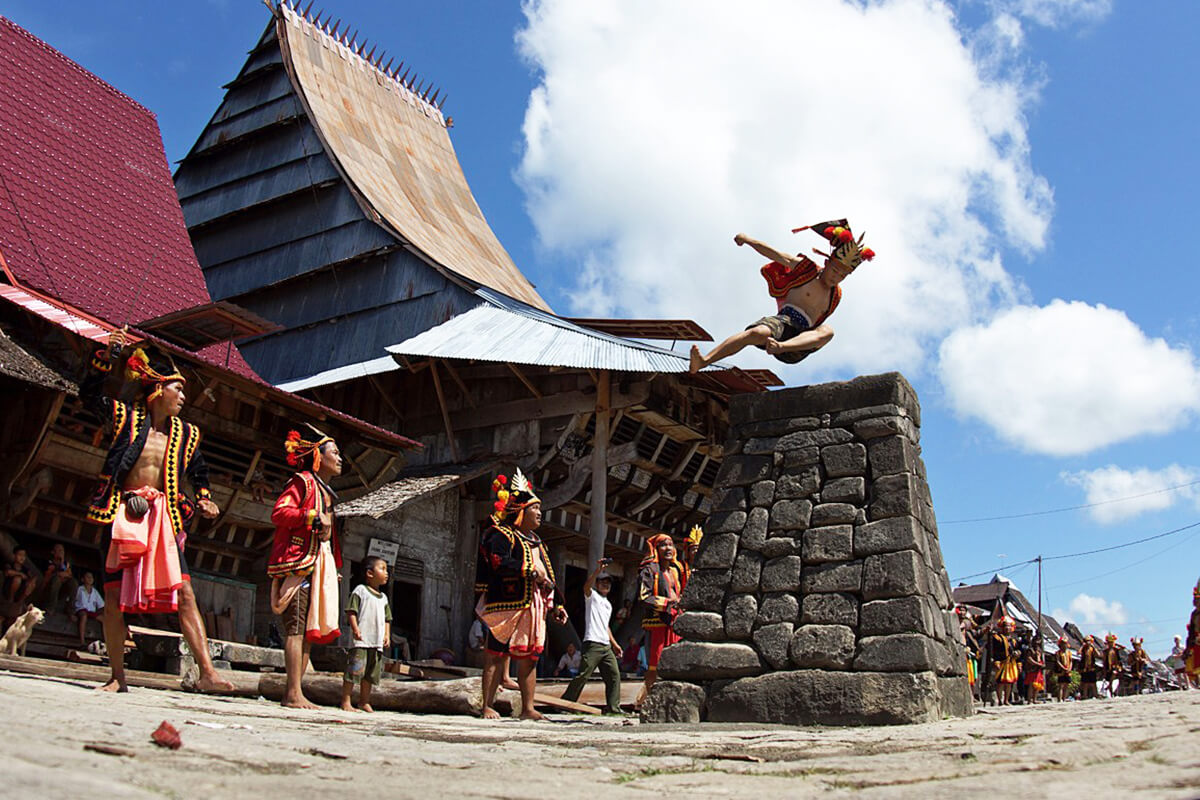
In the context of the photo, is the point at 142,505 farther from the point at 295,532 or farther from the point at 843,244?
the point at 843,244

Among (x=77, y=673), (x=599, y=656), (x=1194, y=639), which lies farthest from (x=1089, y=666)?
(x=77, y=673)

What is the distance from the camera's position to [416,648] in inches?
589

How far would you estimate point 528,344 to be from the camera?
1428 centimetres

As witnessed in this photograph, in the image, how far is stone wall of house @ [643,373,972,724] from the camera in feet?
19.5

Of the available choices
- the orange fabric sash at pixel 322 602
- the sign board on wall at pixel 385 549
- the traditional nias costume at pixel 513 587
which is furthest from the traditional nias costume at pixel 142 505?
the sign board on wall at pixel 385 549

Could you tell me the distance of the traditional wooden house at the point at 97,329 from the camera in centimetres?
1053

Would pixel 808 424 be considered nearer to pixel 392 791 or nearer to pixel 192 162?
pixel 392 791

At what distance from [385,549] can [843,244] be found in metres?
9.06

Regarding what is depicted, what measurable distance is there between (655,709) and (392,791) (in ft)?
12.6

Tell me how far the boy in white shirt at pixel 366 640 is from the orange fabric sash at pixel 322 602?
27.3 inches

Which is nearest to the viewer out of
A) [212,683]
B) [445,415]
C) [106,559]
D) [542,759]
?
[542,759]

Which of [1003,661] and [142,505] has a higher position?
[142,505]

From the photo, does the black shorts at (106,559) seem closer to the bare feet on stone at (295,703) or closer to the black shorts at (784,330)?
the bare feet on stone at (295,703)

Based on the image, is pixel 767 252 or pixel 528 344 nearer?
pixel 767 252
